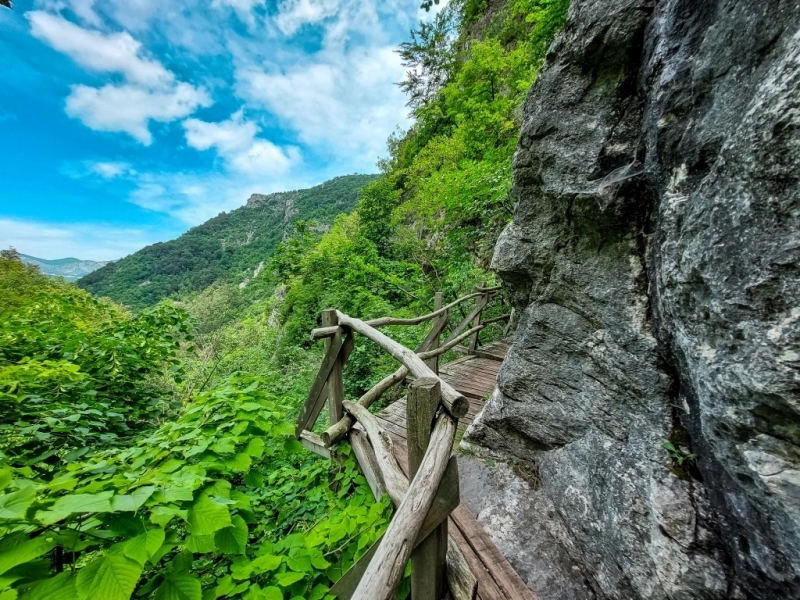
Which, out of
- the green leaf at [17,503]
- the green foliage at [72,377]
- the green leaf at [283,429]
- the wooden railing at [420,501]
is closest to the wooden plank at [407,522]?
the wooden railing at [420,501]

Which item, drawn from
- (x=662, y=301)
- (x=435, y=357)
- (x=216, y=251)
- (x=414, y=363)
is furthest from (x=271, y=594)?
(x=216, y=251)

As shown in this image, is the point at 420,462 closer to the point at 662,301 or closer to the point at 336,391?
the point at 336,391

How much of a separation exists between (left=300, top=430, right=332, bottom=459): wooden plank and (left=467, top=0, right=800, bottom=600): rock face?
4.66 ft

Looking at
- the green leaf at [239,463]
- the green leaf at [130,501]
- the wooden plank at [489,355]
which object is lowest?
the wooden plank at [489,355]

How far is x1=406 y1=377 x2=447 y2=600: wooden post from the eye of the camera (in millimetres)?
1351

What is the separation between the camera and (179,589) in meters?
1.13

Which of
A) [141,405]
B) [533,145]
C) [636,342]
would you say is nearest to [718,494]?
[636,342]

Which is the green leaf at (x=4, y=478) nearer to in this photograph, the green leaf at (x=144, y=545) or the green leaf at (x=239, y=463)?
the green leaf at (x=144, y=545)

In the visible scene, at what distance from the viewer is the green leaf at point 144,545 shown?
94 centimetres

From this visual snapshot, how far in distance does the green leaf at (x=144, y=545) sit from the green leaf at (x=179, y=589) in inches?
10.9

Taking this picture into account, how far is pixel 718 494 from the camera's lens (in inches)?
57.8

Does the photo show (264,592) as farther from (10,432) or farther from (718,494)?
(718,494)

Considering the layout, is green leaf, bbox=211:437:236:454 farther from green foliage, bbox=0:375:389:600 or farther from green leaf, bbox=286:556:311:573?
green leaf, bbox=286:556:311:573

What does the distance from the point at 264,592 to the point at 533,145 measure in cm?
352
